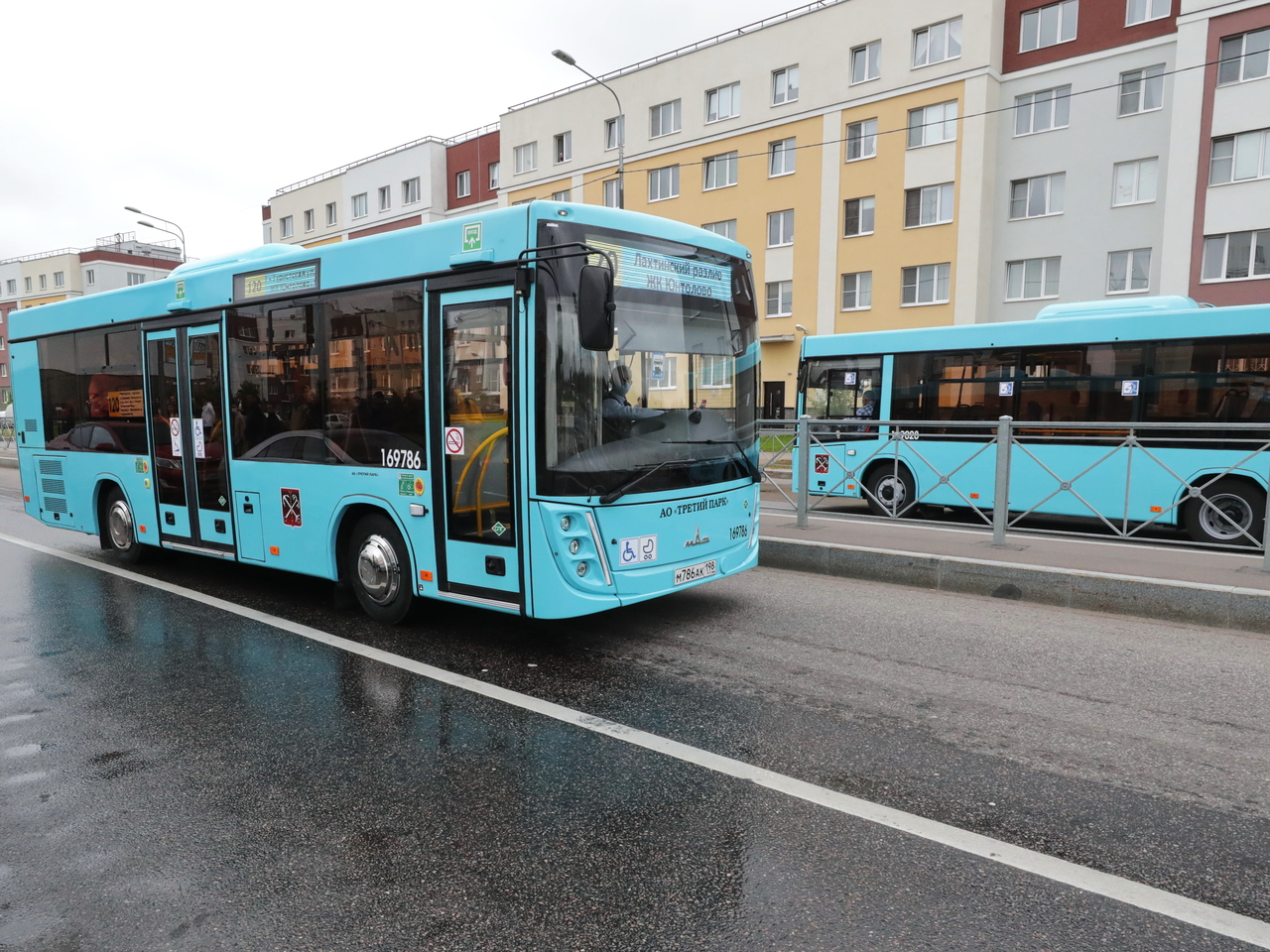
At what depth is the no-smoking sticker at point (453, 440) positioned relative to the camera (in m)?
5.71

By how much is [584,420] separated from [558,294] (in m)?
0.80

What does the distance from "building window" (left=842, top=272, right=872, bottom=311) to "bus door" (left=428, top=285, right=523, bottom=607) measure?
2889cm

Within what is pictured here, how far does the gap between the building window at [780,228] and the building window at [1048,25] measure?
9.78 m

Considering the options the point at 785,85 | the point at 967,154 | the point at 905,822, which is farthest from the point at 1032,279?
the point at 905,822

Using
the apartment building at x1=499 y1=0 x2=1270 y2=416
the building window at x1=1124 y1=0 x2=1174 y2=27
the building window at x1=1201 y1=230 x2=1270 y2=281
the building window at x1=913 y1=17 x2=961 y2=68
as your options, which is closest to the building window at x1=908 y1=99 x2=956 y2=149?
the apartment building at x1=499 y1=0 x2=1270 y2=416

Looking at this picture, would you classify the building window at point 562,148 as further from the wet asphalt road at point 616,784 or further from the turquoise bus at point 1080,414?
the wet asphalt road at point 616,784

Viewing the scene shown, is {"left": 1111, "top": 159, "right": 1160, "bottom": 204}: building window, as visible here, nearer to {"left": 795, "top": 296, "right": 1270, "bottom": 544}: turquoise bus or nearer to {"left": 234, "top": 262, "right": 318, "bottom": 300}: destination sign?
{"left": 795, "top": 296, "right": 1270, "bottom": 544}: turquoise bus

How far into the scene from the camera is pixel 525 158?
43.6 meters

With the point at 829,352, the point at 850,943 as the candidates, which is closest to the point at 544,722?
the point at 850,943

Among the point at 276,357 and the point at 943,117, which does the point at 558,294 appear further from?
the point at 943,117

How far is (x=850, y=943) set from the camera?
263 centimetres

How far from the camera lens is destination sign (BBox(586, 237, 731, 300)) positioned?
17.9 ft

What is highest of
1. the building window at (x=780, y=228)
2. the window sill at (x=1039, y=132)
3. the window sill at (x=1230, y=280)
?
the window sill at (x=1039, y=132)

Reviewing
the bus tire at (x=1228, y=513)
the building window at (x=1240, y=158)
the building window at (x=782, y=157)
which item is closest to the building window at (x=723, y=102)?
the building window at (x=782, y=157)
